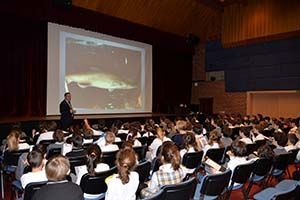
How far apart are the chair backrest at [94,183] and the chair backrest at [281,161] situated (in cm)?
248

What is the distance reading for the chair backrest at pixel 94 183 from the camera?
3291 mm

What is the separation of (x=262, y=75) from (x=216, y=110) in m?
3.35

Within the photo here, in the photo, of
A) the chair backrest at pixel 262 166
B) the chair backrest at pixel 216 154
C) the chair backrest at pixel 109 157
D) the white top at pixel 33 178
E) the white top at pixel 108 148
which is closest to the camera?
the white top at pixel 33 178

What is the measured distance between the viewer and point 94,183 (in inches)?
132

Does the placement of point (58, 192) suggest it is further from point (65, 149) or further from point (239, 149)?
point (239, 149)

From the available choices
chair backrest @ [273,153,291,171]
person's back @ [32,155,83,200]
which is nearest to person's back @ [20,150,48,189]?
person's back @ [32,155,83,200]

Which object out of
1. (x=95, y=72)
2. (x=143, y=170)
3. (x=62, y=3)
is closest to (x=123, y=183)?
(x=143, y=170)

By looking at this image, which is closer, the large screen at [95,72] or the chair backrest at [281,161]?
the chair backrest at [281,161]

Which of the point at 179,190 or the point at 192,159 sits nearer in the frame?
the point at 179,190

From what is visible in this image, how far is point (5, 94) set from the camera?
1109cm

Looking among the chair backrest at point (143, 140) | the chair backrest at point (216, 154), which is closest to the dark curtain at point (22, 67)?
the chair backrest at point (143, 140)

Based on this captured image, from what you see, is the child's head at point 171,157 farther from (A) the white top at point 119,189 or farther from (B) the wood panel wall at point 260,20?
(B) the wood panel wall at point 260,20

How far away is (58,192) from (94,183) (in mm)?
991

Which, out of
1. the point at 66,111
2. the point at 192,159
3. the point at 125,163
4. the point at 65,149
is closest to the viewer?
the point at 125,163
